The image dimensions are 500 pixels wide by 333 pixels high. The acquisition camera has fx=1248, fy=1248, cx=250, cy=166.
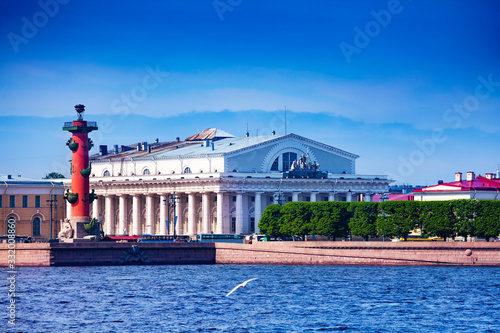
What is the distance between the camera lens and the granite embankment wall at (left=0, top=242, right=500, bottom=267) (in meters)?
71.4

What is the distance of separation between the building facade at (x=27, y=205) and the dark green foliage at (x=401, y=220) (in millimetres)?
30539

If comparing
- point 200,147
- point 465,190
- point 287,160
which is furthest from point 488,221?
point 200,147

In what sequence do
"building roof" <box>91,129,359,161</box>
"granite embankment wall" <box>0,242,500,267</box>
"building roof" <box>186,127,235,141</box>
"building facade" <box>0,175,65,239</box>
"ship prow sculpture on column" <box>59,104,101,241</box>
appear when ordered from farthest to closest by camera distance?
"building roof" <box>186,127,235,141</box>
"building roof" <box>91,129,359,161</box>
"building facade" <box>0,175,65,239</box>
"ship prow sculpture on column" <box>59,104,101,241</box>
"granite embankment wall" <box>0,242,500,267</box>

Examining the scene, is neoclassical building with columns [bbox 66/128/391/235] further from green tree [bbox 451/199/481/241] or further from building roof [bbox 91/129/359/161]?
green tree [bbox 451/199/481/241]

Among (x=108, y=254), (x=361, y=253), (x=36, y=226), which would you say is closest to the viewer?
(x=361, y=253)

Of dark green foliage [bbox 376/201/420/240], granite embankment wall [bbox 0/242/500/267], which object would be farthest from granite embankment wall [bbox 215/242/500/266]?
dark green foliage [bbox 376/201/420/240]

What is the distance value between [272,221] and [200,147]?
2256 cm

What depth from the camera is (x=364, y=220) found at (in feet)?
263

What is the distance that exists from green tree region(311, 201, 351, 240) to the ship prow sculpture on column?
14.9 m

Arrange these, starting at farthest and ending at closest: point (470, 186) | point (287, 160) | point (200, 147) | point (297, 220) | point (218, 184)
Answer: point (200, 147)
point (287, 160)
point (218, 184)
point (470, 186)
point (297, 220)

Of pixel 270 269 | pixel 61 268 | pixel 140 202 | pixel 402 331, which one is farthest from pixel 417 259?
pixel 140 202

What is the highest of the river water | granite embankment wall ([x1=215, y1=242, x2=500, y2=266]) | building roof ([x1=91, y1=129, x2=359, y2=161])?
building roof ([x1=91, y1=129, x2=359, y2=161])

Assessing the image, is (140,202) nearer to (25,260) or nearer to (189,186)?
(189,186)

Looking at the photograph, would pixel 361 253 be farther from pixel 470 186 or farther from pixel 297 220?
pixel 470 186
